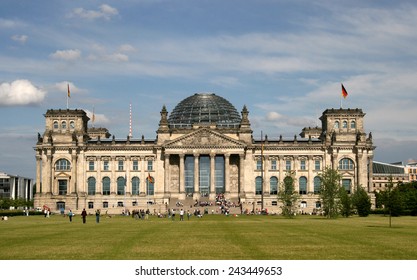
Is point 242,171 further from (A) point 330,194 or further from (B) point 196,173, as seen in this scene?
(A) point 330,194

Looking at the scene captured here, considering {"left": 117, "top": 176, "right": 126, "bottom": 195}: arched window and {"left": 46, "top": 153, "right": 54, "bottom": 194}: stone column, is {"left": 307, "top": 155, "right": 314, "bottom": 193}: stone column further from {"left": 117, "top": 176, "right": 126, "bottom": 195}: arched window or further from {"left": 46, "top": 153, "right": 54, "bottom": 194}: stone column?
{"left": 46, "top": 153, "right": 54, "bottom": 194}: stone column

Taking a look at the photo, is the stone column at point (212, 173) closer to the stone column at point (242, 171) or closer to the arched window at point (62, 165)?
the stone column at point (242, 171)

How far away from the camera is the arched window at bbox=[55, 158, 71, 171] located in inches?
6594

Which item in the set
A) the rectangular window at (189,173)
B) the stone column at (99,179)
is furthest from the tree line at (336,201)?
the stone column at (99,179)

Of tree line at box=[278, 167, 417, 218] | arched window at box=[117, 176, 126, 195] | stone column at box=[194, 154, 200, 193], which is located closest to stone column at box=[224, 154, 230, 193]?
stone column at box=[194, 154, 200, 193]

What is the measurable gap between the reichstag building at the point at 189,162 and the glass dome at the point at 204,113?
8.90 meters

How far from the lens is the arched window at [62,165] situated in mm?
167500

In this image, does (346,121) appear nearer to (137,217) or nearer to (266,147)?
(266,147)

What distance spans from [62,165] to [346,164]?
6945 cm

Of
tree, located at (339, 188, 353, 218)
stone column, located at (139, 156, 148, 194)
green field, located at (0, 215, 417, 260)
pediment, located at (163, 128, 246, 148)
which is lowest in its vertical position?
green field, located at (0, 215, 417, 260)

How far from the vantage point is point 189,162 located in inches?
6594

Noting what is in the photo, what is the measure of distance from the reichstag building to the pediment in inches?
9.4

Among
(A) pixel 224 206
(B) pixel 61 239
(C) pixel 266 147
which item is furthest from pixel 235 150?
(B) pixel 61 239

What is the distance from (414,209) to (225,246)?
86064mm
